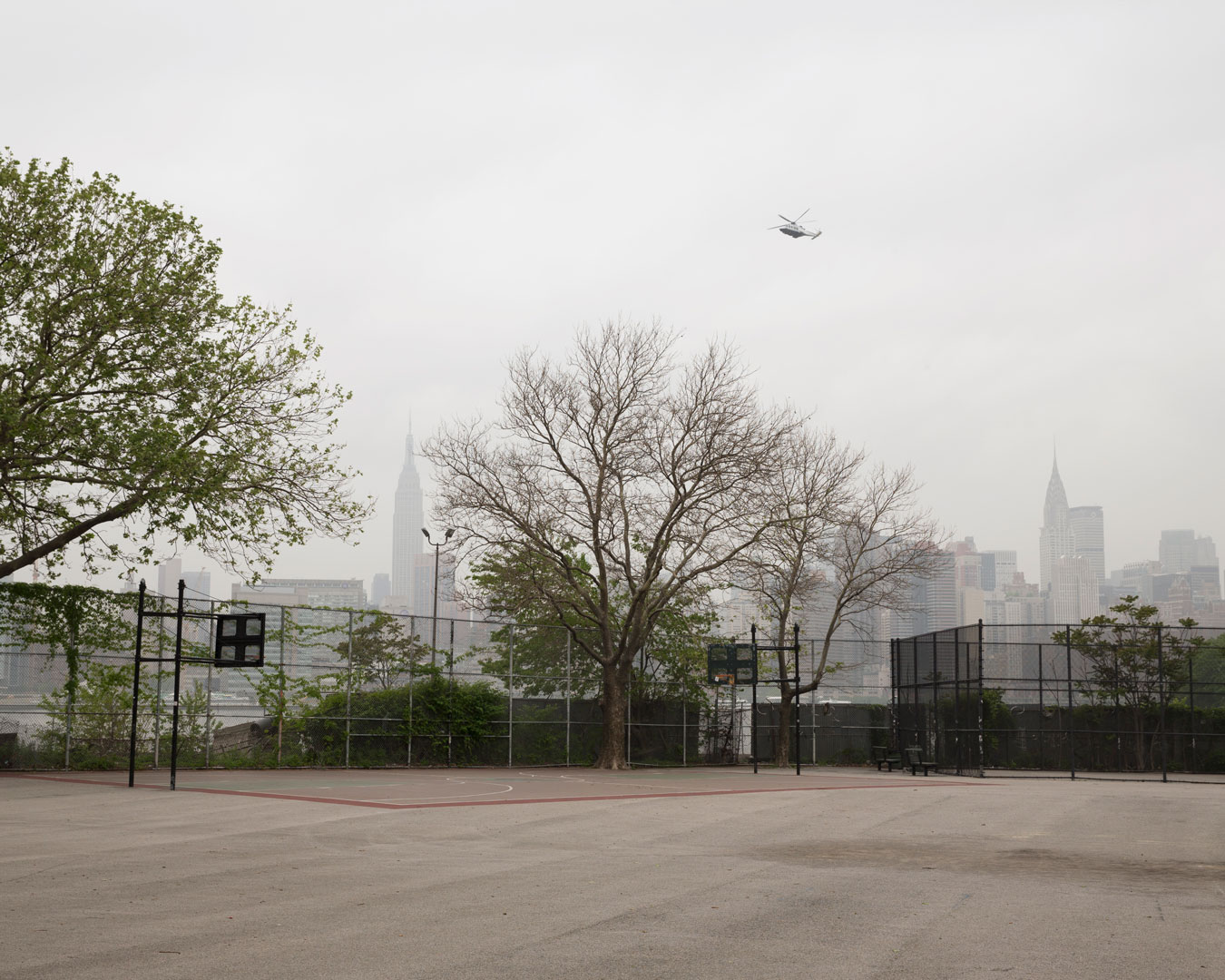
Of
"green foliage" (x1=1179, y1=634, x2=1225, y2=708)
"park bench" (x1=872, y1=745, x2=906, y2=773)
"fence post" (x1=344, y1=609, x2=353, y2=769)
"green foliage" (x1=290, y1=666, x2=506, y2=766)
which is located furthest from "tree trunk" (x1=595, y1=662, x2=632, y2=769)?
"green foliage" (x1=1179, y1=634, x2=1225, y2=708)

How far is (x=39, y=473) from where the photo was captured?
24.1m

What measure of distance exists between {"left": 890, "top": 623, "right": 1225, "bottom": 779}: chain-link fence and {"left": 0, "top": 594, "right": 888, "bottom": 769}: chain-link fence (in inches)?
189

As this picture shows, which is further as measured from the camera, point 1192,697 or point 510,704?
point 510,704

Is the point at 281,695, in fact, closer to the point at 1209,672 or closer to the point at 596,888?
the point at 596,888

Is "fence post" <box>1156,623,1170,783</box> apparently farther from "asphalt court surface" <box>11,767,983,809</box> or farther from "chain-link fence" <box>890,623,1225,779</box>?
"asphalt court surface" <box>11,767,983,809</box>

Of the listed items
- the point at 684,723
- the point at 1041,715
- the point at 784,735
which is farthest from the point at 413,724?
the point at 1041,715

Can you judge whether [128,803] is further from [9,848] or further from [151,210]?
[151,210]

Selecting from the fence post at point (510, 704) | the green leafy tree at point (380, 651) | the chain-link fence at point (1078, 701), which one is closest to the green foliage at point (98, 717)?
the green leafy tree at point (380, 651)

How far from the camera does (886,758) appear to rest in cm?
3306

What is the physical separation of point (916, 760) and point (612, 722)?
25.7ft

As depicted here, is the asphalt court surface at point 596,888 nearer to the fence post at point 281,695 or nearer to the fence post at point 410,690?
the fence post at point 281,695

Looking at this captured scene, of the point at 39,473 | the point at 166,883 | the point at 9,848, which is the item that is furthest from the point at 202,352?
the point at 166,883

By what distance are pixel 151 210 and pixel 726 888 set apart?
20231mm

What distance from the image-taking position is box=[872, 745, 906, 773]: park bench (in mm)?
33062
